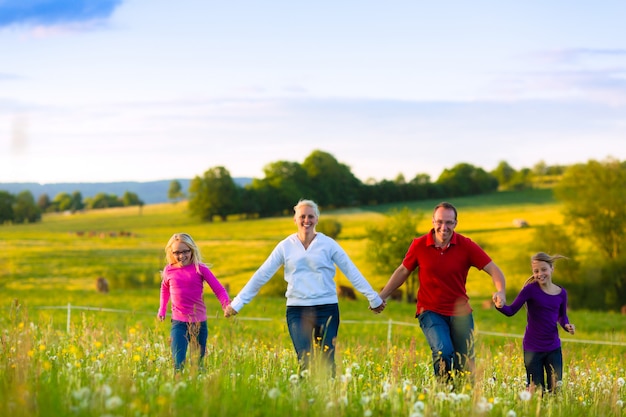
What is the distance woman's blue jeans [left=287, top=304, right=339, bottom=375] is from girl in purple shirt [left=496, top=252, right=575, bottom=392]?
2.02 metres

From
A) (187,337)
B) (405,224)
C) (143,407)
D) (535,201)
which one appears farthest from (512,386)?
(535,201)

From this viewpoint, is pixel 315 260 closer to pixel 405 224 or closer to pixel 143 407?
pixel 143 407

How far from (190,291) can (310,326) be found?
1688 mm

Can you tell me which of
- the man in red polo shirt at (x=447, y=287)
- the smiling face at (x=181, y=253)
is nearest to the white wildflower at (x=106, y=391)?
the smiling face at (x=181, y=253)

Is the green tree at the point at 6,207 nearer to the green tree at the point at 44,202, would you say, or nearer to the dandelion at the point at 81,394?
the green tree at the point at 44,202

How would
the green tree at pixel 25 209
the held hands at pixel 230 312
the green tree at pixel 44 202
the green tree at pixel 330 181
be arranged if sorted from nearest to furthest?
1. the held hands at pixel 230 312
2. the green tree at pixel 330 181
3. the green tree at pixel 25 209
4. the green tree at pixel 44 202

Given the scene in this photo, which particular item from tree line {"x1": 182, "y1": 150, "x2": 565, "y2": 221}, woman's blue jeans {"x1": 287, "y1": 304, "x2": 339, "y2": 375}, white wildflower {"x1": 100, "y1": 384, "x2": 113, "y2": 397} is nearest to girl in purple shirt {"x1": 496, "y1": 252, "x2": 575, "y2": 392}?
woman's blue jeans {"x1": 287, "y1": 304, "x2": 339, "y2": 375}

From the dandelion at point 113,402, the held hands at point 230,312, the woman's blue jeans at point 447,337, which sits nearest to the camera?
the dandelion at point 113,402

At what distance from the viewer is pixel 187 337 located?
32.3 ft

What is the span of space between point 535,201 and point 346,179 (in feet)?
70.2

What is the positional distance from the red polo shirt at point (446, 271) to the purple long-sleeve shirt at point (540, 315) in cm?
61

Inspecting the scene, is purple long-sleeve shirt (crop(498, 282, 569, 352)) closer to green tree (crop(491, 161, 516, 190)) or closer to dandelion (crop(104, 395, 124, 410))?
dandelion (crop(104, 395, 124, 410))

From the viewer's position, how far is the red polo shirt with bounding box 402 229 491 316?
9.38 m

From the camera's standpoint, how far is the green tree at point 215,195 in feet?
266
